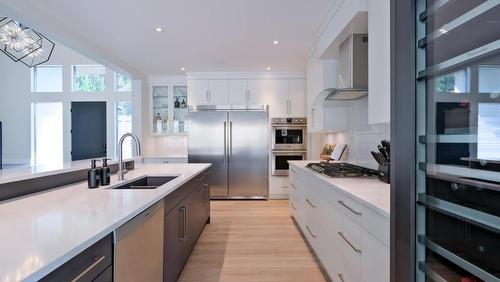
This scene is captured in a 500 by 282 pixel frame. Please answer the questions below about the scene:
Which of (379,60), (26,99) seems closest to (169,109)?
(26,99)

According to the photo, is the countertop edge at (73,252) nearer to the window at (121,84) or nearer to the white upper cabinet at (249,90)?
the white upper cabinet at (249,90)

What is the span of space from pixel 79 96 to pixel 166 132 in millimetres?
2547

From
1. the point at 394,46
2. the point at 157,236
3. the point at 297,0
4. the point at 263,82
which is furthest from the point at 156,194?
the point at 263,82

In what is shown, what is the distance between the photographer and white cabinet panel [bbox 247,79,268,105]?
5.22 m

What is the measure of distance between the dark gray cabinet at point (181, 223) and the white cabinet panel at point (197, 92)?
2.37m

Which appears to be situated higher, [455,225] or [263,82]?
[263,82]

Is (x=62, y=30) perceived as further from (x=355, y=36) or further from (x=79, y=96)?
(x=79, y=96)

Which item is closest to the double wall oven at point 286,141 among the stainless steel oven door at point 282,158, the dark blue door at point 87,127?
the stainless steel oven door at point 282,158

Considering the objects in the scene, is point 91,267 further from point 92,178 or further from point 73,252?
point 92,178

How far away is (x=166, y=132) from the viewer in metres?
5.64

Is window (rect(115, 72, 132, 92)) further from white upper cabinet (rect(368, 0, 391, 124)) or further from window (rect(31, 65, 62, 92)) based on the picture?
white upper cabinet (rect(368, 0, 391, 124))

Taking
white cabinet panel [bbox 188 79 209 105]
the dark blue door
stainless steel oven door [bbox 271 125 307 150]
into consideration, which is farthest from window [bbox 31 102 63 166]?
stainless steel oven door [bbox 271 125 307 150]

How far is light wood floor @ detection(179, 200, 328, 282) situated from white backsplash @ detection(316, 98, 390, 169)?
1143mm

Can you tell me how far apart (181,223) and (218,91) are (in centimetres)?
343
